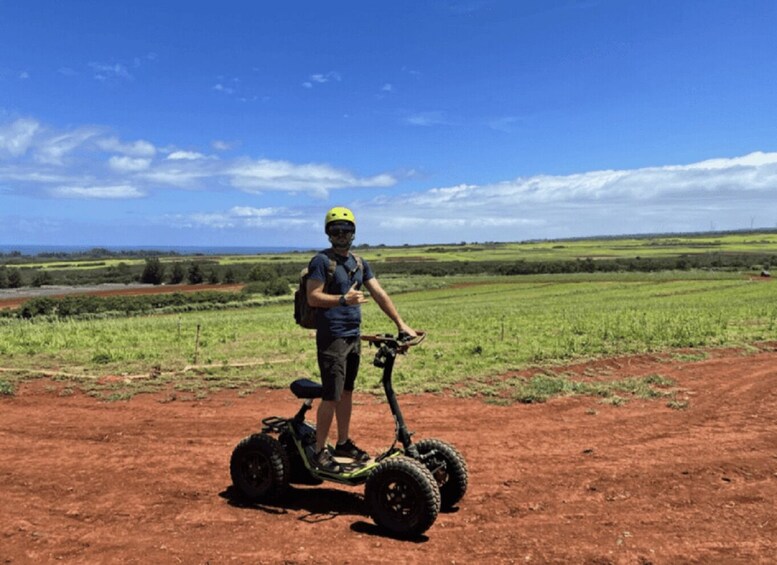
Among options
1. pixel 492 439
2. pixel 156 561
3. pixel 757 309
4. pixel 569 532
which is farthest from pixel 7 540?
pixel 757 309

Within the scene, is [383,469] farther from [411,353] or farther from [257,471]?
[411,353]

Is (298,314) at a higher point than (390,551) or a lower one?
higher

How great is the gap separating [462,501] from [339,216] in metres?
Answer: 3.12

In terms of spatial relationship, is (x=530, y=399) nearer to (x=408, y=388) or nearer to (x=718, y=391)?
(x=408, y=388)

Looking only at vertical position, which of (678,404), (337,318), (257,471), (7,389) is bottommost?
(678,404)

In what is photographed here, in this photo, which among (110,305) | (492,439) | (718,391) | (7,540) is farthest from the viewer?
(110,305)

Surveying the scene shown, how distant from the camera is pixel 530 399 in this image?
397 inches

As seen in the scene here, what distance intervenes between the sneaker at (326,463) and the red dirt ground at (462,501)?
41 centimetres

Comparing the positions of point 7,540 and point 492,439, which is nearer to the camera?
point 7,540

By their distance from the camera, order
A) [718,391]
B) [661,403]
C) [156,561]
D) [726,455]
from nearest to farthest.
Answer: [156,561] → [726,455] → [661,403] → [718,391]

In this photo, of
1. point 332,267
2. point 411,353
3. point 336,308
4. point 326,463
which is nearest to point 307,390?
point 326,463

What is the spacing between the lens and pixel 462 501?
562 cm

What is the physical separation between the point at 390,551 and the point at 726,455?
184 inches

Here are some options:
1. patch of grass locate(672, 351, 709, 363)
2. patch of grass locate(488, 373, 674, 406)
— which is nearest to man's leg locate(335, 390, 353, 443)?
patch of grass locate(488, 373, 674, 406)
